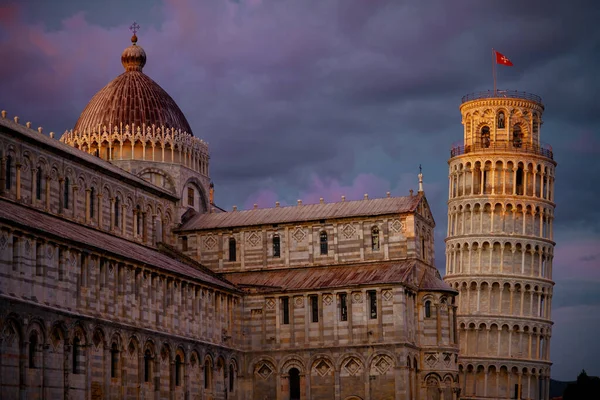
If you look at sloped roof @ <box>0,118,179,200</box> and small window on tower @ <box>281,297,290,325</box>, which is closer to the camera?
sloped roof @ <box>0,118,179,200</box>

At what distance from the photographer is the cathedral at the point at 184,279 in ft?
259

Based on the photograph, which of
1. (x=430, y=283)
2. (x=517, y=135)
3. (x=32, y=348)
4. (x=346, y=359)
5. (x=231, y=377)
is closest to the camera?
(x=32, y=348)

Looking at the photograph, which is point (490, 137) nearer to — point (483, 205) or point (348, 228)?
point (483, 205)

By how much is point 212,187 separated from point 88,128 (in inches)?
616

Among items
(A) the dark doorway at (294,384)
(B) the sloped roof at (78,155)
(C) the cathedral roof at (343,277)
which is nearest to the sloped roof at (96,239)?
(C) the cathedral roof at (343,277)

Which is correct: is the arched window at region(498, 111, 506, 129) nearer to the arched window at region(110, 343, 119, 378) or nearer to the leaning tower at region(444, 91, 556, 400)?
the leaning tower at region(444, 91, 556, 400)

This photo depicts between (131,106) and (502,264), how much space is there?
46.7 meters

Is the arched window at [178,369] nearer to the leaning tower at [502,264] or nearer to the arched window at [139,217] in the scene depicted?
the arched window at [139,217]

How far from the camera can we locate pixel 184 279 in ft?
309

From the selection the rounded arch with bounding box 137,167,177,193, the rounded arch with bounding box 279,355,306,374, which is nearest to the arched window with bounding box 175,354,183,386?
the rounded arch with bounding box 279,355,306,374

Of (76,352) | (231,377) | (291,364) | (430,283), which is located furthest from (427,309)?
(76,352)

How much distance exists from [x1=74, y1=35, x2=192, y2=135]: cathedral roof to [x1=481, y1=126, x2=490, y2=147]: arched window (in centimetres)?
4188

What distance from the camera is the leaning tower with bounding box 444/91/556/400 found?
138875 mm

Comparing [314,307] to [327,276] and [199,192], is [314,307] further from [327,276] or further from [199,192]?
[199,192]
